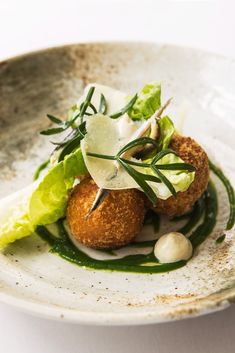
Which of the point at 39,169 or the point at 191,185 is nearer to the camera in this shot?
the point at 191,185

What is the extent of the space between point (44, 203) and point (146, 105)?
74cm

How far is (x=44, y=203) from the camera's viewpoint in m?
2.88

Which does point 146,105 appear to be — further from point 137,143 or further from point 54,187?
point 54,187

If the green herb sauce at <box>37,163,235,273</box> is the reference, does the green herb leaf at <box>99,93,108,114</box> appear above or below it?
above

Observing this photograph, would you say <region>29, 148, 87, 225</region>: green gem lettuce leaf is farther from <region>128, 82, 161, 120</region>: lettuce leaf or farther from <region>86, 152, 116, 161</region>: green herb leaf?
<region>128, 82, 161, 120</region>: lettuce leaf

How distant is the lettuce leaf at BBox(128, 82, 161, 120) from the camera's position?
121 inches

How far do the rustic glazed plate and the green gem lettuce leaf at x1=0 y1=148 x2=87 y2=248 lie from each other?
0.29 ft

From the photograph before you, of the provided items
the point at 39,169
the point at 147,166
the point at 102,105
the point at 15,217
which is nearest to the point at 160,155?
the point at 147,166

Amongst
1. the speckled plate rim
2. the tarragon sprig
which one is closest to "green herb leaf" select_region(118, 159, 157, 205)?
the tarragon sprig

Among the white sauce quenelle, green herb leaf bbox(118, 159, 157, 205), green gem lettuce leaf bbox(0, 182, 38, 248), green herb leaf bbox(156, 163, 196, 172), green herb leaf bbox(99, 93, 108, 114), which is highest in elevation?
green herb leaf bbox(99, 93, 108, 114)

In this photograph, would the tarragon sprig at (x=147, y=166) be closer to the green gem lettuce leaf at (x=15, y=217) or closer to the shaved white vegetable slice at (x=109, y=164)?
the shaved white vegetable slice at (x=109, y=164)

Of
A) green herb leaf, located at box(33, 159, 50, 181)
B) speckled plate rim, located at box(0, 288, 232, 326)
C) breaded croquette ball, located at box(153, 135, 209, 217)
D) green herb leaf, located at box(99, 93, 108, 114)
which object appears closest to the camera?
speckled plate rim, located at box(0, 288, 232, 326)

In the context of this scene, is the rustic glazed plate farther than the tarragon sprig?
No

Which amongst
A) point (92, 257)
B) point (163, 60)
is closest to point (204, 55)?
point (163, 60)
